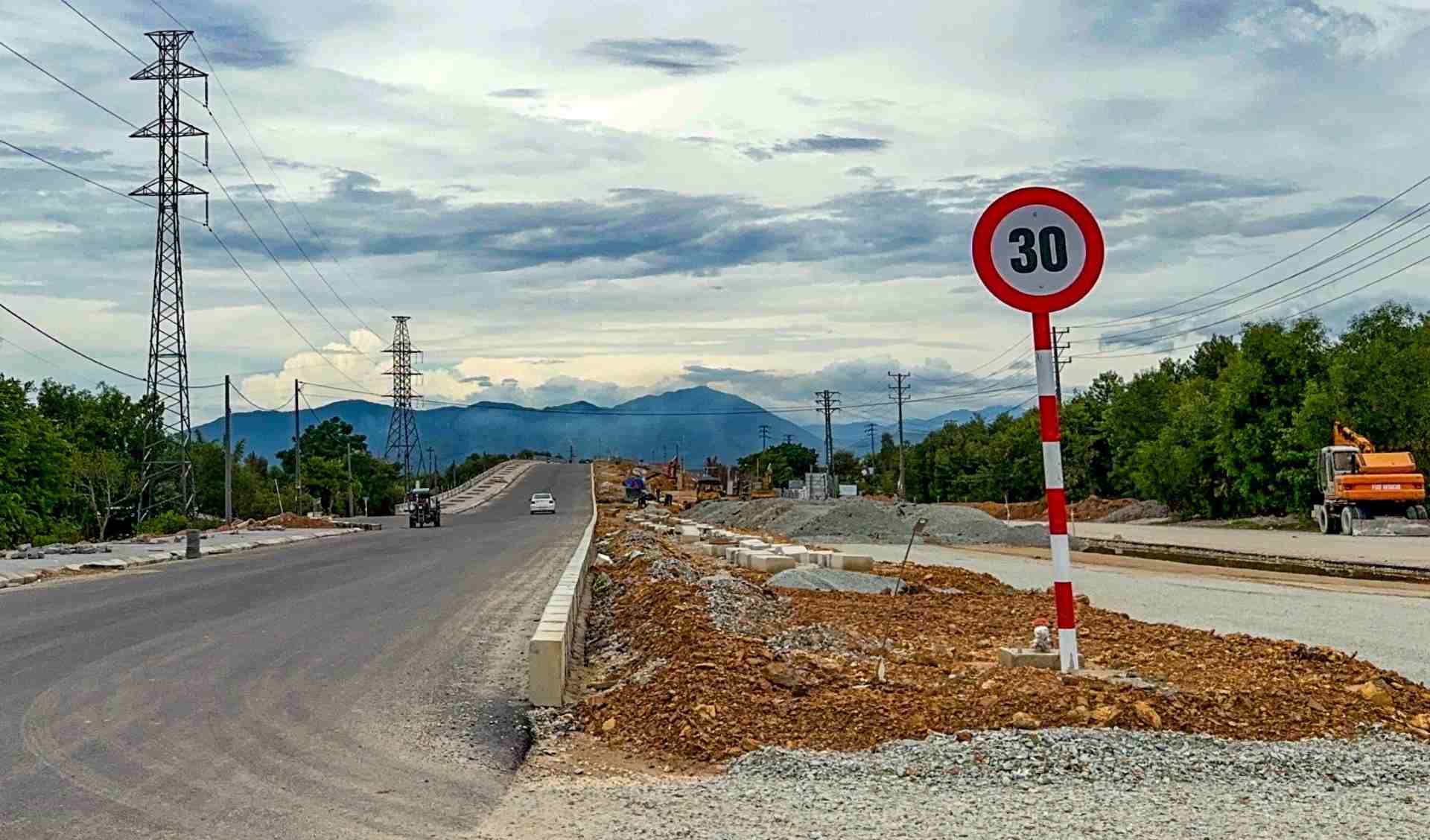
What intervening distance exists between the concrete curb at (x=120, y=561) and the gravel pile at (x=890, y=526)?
1896 centimetres

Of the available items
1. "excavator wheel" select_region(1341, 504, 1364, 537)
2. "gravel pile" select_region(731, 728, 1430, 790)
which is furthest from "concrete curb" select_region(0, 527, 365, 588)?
"excavator wheel" select_region(1341, 504, 1364, 537)

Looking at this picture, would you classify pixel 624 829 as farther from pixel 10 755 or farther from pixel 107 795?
pixel 10 755

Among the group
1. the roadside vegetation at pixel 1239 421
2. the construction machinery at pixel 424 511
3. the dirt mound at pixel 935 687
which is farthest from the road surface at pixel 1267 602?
the construction machinery at pixel 424 511

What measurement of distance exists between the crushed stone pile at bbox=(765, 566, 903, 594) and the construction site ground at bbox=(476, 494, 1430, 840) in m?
7.22

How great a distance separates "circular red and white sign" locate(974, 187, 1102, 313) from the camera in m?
8.84

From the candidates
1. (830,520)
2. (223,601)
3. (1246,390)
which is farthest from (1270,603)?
(1246,390)

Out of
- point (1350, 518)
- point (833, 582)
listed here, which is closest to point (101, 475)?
point (1350, 518)

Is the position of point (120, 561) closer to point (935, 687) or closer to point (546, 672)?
point (546, 672)

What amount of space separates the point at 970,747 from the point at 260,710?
5070 millimetres

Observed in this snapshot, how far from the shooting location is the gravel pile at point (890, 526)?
165 feet

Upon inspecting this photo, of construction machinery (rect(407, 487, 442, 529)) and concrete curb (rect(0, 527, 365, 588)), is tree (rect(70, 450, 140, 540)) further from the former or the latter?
concrete curb (rect(0, 527, 365, 588))

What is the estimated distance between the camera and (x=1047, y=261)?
8.91 metres

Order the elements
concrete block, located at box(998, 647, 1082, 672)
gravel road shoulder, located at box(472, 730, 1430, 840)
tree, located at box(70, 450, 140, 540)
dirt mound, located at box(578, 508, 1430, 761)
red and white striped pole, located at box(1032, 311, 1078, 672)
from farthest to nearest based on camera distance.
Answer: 1. tree, located at box(70, 450, 140, 540)
2. concrete block, located at box(998, 647, 1082, 672)
3. red and white striped pole, located at box(1032, 311, 1078, 672)
4. dirt mound, located at box(578, 508, 1430, 761)
5. gravel road shoulder, located at box(472, 730, 1430, 840)

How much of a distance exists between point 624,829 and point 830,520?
158 feet
